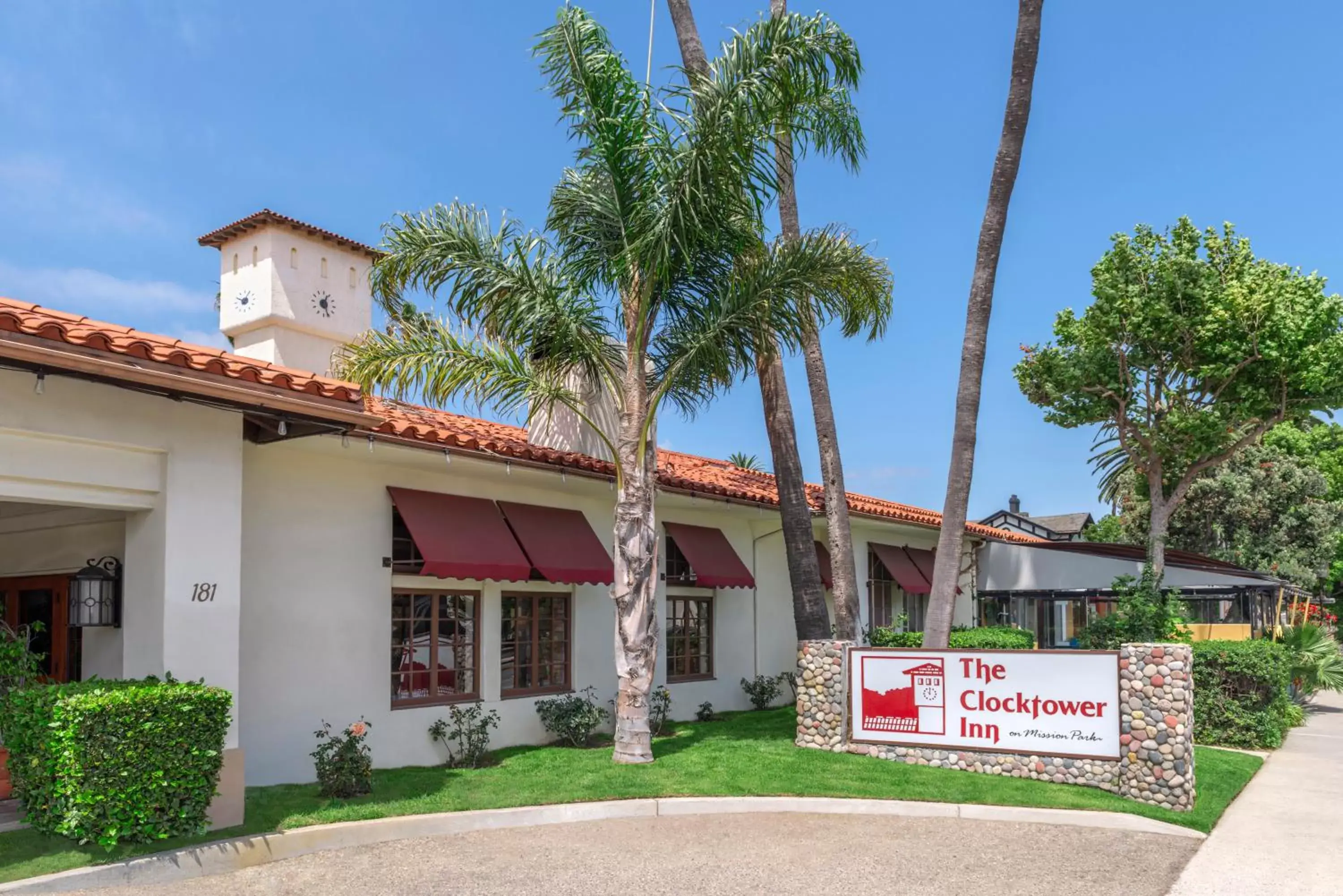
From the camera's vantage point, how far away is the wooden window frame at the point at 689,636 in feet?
54.1

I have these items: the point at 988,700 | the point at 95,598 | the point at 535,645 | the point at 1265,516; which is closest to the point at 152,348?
the point at 95,598

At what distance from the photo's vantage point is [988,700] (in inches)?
453

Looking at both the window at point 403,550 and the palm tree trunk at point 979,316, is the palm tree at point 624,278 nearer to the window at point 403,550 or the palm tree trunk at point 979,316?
the window at point 403,550

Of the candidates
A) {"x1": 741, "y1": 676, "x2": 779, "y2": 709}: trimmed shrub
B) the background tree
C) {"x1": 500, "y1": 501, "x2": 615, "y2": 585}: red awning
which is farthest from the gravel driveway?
the background tree

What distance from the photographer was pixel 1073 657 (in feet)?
35.9

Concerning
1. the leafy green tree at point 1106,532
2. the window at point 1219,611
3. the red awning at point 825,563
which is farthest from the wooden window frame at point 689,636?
the leafy green tree at point 1106,532

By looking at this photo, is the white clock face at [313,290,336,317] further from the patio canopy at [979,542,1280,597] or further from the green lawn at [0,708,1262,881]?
the green lawn at [0,708,1262,881]

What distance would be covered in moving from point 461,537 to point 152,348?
4892 mm

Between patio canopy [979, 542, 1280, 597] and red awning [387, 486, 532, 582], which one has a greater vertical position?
red awning [387, 486, 532, 582]

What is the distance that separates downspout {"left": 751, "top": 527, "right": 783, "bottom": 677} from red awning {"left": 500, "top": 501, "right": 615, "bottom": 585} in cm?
486

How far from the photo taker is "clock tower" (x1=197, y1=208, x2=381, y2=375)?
95.6 ft

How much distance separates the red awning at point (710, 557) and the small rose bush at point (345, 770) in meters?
7.21

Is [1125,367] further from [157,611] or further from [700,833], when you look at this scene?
[157,611]

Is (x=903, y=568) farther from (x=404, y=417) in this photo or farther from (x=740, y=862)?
(x=740, y=862)
